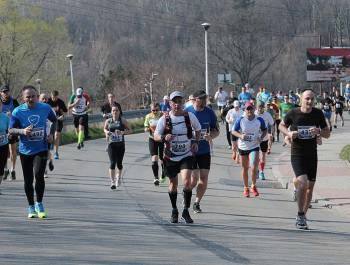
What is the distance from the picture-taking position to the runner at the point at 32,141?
11.5 metres

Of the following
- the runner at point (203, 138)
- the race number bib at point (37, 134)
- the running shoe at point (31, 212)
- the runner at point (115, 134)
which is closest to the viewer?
the race number bib at point (37, 134)

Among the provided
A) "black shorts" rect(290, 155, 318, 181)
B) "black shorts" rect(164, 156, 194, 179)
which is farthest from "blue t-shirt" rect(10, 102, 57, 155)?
"black shorts" rect(290, 155, 318, 181)

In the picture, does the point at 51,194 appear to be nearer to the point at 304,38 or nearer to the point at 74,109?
the point at 74,109

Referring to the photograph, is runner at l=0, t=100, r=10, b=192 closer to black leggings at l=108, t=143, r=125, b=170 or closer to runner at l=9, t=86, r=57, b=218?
runner at l=9, t=86, r=57, b=218

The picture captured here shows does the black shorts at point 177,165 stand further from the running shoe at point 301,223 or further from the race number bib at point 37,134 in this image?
the race number bib at point 37,134

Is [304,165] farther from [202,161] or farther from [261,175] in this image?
[261,175]

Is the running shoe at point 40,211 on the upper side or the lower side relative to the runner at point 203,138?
lower

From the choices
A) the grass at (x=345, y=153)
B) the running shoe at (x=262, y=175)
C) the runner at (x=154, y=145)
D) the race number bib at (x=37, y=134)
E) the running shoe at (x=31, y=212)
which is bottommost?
the grass at (x=345, y=153)

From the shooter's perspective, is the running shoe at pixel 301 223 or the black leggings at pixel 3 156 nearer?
the running shoe at pixel 301 223

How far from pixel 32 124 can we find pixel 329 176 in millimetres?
8448

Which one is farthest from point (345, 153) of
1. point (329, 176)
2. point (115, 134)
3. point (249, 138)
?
point (115, 134)

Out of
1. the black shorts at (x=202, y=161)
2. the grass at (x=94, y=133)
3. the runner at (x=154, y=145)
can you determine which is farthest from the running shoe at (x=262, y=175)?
the grass at (x=94, y=133)

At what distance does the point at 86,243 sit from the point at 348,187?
7.87 metres

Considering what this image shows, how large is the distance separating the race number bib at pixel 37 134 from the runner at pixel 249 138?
450cm
